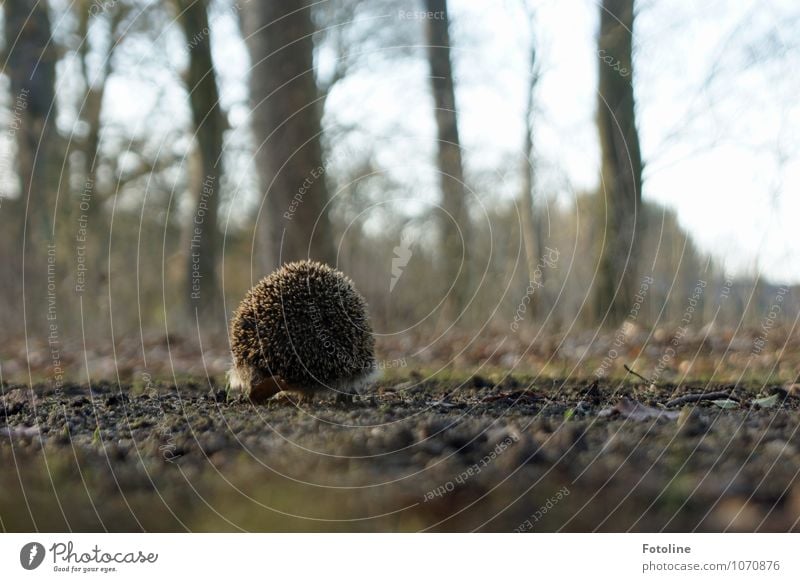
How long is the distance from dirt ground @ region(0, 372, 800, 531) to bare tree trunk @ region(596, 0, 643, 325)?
5117mm

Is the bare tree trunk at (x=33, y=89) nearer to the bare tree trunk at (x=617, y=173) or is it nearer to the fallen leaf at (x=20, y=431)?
the fallen leaf at (x=20, y=431)

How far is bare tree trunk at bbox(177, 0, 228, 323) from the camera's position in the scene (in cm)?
1488

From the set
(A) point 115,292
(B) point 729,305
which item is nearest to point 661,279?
(B) point 729,305

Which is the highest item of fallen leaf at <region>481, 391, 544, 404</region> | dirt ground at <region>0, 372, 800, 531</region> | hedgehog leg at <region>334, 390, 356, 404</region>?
hedgehog leg at <region>334, 390, 356, 404</region>

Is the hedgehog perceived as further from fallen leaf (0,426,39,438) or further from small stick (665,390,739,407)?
small stick (665,390,739,407)

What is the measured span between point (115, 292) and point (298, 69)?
12.0m

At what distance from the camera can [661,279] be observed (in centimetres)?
1076

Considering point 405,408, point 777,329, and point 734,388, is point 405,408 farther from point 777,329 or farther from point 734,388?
point 777,329

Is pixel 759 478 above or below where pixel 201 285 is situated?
below

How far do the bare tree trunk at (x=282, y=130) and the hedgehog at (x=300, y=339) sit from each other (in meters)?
3.26

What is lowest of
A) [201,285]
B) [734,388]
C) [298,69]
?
[734,388]

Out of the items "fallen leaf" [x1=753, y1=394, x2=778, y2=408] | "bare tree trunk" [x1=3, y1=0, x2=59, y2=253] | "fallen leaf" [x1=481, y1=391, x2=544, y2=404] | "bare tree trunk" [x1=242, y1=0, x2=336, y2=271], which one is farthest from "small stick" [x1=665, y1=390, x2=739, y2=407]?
"bare tree trunk" [x1=3, y1=0, x2=59, y2=253]
